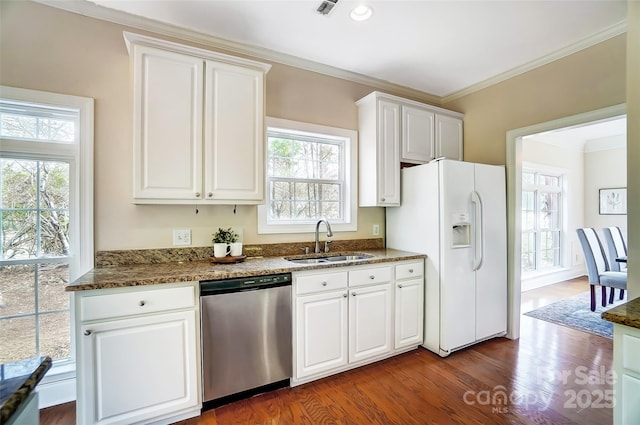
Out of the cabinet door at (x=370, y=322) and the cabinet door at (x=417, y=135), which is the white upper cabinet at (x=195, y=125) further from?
the cabinet door at (x=417, y=135)

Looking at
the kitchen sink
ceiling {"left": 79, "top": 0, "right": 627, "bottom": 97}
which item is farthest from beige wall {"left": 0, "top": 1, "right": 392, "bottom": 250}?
the kitchen sink

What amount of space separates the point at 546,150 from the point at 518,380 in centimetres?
446

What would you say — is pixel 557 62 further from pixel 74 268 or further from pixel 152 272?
pixel 74 268

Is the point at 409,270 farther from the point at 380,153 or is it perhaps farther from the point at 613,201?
the point at 613,201

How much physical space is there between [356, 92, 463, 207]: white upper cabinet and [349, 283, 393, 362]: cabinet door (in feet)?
2.87

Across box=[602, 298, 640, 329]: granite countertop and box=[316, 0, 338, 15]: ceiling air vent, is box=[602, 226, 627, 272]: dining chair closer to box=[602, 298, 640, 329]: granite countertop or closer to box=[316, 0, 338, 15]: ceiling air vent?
box=[602, 298, 640, 329]: granite countertop

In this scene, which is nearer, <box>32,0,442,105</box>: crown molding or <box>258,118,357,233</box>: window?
<box>32,0,442,105</box>: crown molding

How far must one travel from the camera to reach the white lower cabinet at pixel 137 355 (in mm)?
1604

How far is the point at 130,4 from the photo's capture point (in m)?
2.05

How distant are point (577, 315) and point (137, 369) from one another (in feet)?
15.0

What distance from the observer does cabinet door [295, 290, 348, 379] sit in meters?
2.16

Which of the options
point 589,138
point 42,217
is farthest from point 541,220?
point 42,217

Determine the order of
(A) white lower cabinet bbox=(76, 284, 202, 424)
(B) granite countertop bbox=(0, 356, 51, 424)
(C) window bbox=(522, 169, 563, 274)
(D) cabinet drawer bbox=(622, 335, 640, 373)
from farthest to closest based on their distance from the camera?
(C) window bbox=(522, 169, 563, 274), (A) white lower cabinet bbox=(76, 284, 202, 424), (D) cabinet drawer bbox=(622, 335, 640, 373), (B) granite countertop bbox=(0, 356, 51, 424)

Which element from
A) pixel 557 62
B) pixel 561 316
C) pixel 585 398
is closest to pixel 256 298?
pixel 585 398
